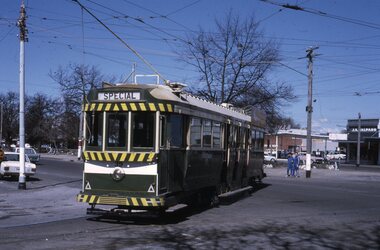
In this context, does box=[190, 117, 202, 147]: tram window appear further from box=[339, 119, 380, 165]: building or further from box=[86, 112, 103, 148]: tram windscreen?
box=[339, 119, 380, 165]: building

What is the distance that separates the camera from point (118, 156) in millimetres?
11375

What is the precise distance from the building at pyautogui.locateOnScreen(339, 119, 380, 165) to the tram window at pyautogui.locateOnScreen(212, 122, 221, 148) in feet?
190

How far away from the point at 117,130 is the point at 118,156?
642mm

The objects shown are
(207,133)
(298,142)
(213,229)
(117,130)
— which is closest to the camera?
(213,229)

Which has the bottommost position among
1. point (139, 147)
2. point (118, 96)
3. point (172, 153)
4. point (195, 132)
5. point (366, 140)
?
point (172, 153)

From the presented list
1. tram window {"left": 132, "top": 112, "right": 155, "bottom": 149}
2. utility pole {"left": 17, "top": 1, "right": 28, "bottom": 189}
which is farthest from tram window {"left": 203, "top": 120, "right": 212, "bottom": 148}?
utility pole {"left": 17, "top": 1, "right": 28, "bottom": 189}

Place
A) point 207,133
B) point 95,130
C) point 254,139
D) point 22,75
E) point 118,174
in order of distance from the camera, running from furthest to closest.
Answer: point 254,139, point 22,75, point 207,133, point 95,130, point 118,174

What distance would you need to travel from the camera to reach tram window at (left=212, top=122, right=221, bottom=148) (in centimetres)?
1435

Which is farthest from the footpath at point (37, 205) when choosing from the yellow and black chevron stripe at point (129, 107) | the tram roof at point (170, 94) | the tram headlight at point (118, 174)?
the tram roof at point (170, 94)

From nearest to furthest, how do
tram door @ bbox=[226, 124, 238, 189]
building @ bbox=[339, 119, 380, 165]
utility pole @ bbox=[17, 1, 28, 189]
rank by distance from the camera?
tram door @ bbox=[226, 124, 238, 189] < utility pole @ bbox=[17, 1, 28, 189] < building @ bbox=[339, 119, 380, 165]

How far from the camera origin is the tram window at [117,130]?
37.8 feet

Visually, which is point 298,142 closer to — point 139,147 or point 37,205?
point 37,205

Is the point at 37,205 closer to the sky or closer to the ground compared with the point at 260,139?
closer to the ground

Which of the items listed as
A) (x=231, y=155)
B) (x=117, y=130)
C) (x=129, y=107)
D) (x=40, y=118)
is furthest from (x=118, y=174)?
(x=40, y=118)
